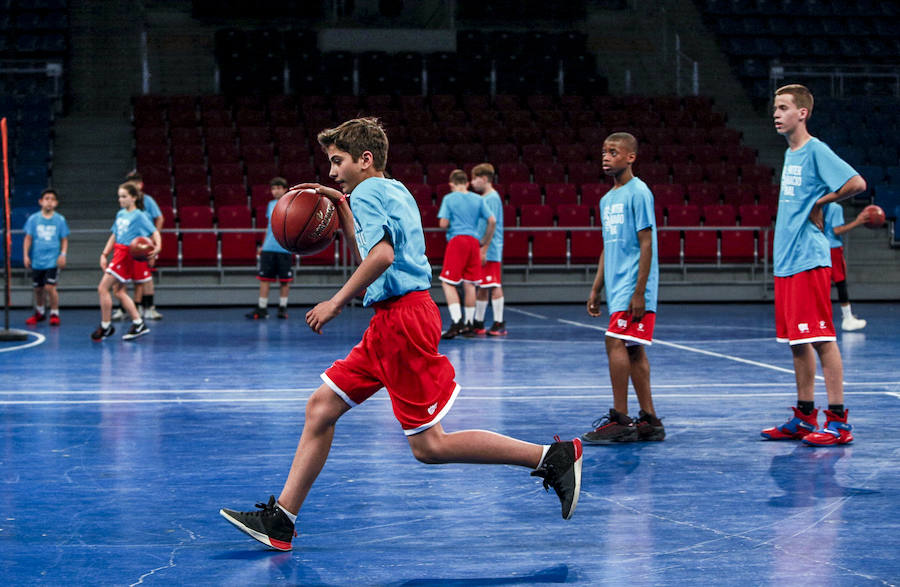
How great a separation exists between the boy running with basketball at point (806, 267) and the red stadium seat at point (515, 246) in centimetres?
1183

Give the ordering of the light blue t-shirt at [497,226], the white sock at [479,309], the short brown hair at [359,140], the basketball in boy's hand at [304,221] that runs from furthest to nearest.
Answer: the white sock at [479,309], the light blue t-shirt at [497,226], the basketball in boy's hand at [304,221], the short brown hair at [359,140]

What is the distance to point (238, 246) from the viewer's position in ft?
57.2

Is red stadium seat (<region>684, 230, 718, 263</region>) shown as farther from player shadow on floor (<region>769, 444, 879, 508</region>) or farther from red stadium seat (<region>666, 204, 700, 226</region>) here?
player shadow on floor (<region>769, 444, 879, 508</region>)

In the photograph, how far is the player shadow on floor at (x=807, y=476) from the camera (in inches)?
184

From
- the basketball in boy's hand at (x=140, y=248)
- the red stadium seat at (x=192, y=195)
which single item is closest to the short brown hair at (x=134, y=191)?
the basketball in boy's hand at (x=140, y=248)

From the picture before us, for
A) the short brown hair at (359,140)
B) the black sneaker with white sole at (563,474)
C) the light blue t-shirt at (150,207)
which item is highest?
the short brown hair at (359,140)

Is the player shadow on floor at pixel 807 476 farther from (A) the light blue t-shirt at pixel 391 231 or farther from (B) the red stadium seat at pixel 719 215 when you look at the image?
(B) the red stadium seat at pixel 719 215

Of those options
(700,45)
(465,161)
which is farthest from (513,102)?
(700,45)

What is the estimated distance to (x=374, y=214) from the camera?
3.91m

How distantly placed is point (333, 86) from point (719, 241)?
9300mm

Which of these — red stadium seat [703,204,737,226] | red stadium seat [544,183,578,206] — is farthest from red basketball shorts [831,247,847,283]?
red stadium seat [544,183,578,206]

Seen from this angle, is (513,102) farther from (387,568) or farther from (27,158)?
(387,568)

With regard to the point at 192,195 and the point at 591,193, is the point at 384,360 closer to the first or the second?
the point at 192,195

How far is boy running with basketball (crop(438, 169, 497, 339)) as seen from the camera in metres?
12.2
